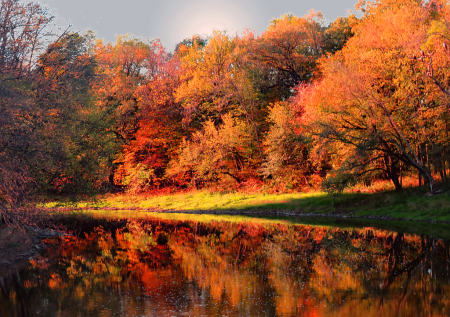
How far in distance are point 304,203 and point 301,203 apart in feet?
1.14

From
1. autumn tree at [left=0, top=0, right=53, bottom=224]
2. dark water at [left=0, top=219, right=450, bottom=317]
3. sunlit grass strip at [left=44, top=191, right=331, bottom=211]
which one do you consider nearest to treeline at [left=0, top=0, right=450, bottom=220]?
autumn tree at [left=0, top=0, right=53, bottom=224]

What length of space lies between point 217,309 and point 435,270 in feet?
30.3

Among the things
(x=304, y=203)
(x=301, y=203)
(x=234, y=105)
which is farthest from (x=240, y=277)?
(x=234, y=105)

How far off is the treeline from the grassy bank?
1.87 m

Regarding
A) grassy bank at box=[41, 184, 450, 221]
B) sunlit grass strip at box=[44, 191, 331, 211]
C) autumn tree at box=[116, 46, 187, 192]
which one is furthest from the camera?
autumn tree at box=[116, 46, 187, 192]

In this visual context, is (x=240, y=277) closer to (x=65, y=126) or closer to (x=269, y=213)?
(x=65, y=126)

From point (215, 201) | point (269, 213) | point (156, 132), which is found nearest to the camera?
point (269, 213)

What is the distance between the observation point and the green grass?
3069 centimetres

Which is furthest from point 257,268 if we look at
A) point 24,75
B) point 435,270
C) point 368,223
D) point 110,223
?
point 110,223

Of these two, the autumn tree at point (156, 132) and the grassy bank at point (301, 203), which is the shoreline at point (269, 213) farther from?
the autumn tree at point (156, 132)

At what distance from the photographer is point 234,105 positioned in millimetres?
53000

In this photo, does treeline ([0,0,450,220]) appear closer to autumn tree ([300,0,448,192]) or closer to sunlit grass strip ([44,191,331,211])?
autumn tree ([300,0,448,192])

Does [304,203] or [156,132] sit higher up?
[156,132]

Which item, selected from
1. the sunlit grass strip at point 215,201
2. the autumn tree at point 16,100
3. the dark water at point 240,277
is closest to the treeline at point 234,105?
the autumn tree at point 16,100
